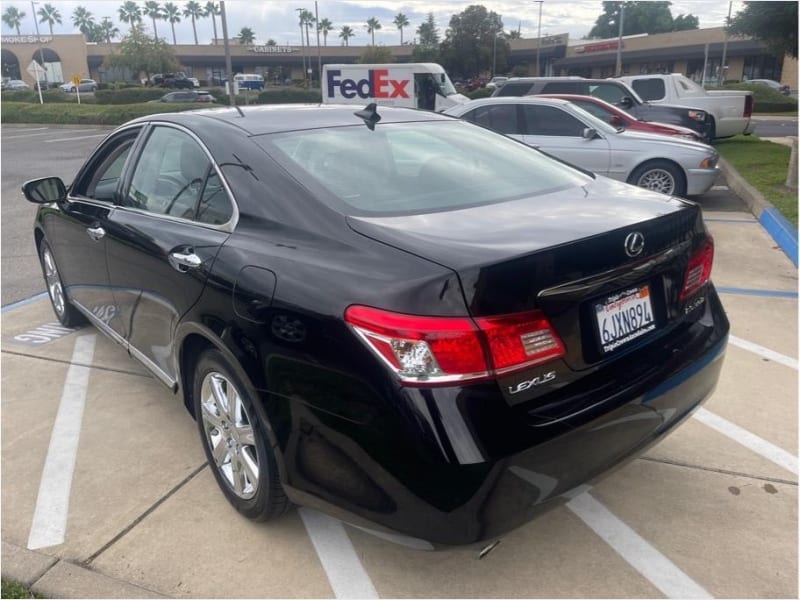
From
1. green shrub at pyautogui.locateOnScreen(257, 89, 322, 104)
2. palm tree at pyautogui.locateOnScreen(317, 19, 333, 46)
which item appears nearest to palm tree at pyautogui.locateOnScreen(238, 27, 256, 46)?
palm tree at pyautogui.locateOnScreen(317, 19, 333, 46)

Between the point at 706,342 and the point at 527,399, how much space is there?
104 cm

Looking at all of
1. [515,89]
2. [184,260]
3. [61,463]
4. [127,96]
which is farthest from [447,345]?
[127,96]

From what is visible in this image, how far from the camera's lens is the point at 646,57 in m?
60.8

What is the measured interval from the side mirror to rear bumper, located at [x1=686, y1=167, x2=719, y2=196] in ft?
24.4

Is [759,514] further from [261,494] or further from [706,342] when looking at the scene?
[261,494]

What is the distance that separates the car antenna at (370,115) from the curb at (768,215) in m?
4.97

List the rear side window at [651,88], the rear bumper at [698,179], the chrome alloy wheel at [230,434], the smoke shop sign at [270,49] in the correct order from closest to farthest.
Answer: the chrome alloy wheel at [230,434] → the rear bumper at [698,179] → the rear side window at [651,88] → the smoke shop sign at [270,49]

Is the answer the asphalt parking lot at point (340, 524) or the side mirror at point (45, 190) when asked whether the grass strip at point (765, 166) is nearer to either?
the asphalt parking lot at point (340, 524)

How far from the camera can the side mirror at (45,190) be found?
173 inches

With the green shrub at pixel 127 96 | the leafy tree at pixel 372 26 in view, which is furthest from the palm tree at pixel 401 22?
the green shrub at pixel 127 96

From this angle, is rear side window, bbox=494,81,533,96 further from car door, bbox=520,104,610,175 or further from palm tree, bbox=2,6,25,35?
palm tree, bbox=2,6,25,35

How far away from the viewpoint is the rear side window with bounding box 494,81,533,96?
601 inches

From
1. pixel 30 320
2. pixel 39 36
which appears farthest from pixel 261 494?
pixel 39 36

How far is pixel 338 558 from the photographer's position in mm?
2719
